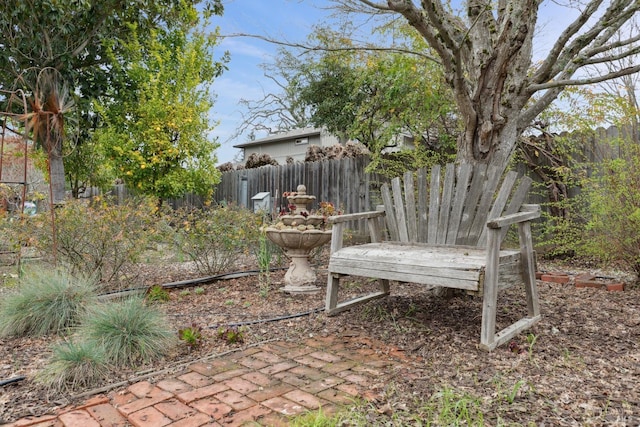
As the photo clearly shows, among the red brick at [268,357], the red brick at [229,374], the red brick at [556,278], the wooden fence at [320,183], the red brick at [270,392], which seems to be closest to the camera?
the red brick at [270,392]

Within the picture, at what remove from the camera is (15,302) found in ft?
9.86

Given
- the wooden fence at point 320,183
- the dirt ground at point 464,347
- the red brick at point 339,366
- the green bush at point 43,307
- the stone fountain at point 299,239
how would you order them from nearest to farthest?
the dirt ground at point 464,347 → the red brick at point 339,366 → the green bush at point 43,307 → the stone fountain at point 299,239 → the wooden fence at point 320,183

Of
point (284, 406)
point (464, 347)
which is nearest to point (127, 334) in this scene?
point (284, 406)

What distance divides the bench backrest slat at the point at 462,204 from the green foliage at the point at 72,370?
240 centimetres

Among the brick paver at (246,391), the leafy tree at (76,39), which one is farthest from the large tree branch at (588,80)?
the leafy tree at (76,39)

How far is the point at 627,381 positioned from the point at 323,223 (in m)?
2.88

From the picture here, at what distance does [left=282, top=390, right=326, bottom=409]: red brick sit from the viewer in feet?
6.22

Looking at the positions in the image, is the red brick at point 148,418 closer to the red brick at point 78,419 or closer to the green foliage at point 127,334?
the red brick at point 78,419

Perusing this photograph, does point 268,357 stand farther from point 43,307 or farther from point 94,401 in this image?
point 43,307

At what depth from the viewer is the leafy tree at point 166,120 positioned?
7789 millimetres

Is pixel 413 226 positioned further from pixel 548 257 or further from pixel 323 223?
pixel 548 257

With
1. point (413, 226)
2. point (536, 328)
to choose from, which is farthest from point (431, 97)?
point (536, 328)

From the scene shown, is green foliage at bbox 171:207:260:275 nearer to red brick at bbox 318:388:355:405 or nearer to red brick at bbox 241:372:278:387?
red brick at bbox 241:372:278:387

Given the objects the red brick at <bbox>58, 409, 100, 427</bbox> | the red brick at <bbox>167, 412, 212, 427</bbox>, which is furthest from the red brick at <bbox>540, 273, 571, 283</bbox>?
the red brick at <bbox>58, 409, 100, 427</bbox>
